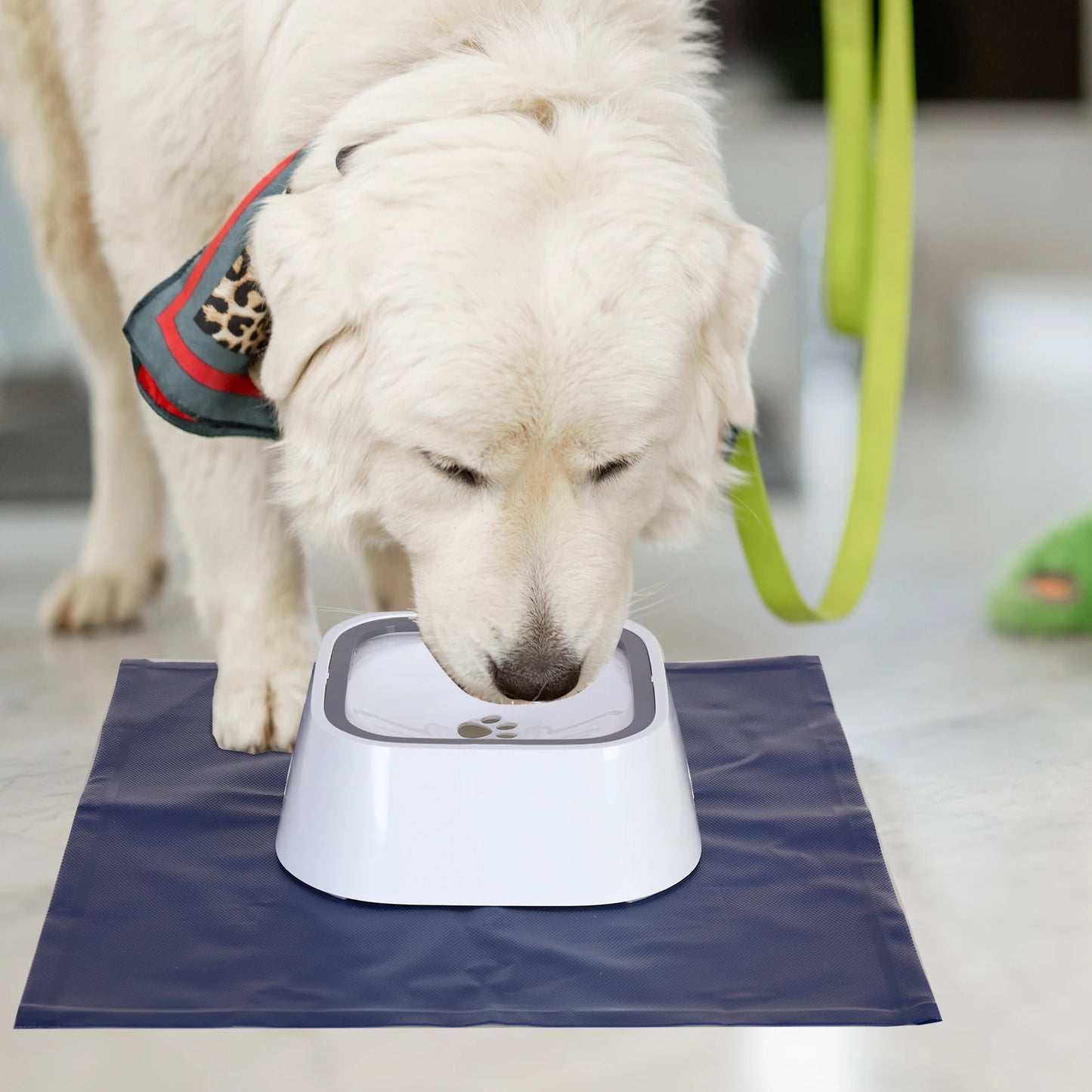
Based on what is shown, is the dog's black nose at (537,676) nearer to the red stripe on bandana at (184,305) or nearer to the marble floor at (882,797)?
the marble floor at (882,797)

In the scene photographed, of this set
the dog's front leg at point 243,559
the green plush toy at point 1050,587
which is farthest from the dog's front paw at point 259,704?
the green plush toy at point 1050,587

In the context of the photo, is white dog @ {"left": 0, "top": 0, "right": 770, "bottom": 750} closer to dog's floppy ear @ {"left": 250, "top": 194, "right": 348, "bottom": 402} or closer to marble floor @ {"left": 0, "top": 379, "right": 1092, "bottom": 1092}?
dog's floppy ear @ {"left": 250, "top": 194, "right": 348, "bottom": 402}

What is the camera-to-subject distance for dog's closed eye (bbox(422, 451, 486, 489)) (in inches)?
51.5

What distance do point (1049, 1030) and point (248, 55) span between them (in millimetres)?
1251

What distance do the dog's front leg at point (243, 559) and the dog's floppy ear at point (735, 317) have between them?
598 millimetres

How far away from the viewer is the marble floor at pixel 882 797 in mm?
1169

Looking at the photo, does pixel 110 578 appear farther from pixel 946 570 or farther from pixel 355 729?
pixel 946 570

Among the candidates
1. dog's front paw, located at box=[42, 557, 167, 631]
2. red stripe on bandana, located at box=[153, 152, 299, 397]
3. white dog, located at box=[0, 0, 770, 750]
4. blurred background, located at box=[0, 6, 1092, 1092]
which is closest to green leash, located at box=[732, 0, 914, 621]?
blurred background, located at box=[0, 6, 1092, 1092]

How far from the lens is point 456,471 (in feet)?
4.34

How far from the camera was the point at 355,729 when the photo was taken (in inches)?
53.1

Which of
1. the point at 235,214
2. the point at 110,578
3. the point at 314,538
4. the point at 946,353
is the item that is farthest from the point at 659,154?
the point at 946,353

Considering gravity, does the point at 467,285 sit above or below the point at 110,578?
above

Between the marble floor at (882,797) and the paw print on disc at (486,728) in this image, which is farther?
the paw print on disc at (486,728)

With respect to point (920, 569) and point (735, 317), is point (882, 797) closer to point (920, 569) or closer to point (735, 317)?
point (735, 317)
